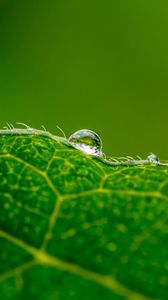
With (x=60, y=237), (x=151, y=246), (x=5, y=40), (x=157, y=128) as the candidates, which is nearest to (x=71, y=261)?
(x=60, y=237)

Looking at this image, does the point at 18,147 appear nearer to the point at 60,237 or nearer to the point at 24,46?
the point at 60,237

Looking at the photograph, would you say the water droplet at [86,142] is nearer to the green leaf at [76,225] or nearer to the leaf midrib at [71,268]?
the green leaf at [76,225]

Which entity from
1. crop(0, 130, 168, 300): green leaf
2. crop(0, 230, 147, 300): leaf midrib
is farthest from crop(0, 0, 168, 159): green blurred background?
crop(0, 230, 147, 300): leaf midrib

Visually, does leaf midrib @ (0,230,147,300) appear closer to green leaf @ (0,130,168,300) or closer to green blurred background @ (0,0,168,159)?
green leaf @ (0,130,168,300)

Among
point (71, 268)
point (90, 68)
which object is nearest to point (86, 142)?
point (71, 268)

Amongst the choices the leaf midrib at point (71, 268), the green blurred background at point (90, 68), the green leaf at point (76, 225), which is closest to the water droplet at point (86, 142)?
the green leaf at point (76, 225)
